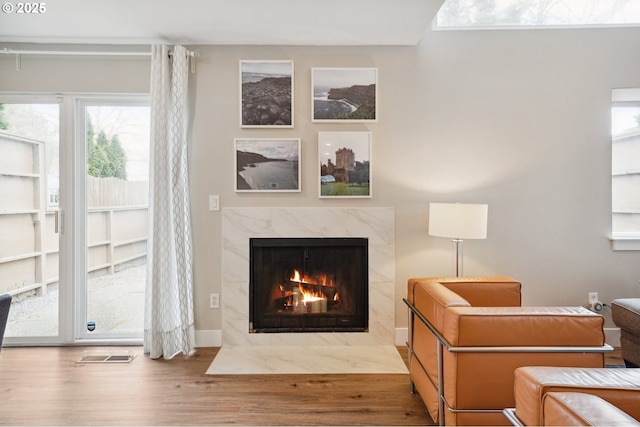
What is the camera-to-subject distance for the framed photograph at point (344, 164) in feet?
10.1

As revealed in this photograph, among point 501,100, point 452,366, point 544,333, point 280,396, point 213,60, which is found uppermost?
point 213,60

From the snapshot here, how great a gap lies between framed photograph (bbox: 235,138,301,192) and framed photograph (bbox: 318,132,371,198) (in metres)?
0.23

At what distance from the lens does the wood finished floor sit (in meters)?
2.06

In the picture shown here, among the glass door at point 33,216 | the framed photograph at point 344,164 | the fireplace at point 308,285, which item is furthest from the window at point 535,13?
the glass door at point 33,216

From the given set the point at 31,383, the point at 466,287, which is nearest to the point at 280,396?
the point at 466,287

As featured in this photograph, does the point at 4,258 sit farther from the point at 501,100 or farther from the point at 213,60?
the point at 501,100

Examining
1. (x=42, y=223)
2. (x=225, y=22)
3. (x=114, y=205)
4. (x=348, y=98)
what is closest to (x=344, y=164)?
(x=348, y=98)

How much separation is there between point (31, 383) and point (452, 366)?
8.98 feet

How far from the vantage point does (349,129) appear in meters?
3.09

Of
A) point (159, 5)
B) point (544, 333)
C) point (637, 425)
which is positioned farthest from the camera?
point (159, 5)

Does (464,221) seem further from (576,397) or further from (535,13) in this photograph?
(535,13)

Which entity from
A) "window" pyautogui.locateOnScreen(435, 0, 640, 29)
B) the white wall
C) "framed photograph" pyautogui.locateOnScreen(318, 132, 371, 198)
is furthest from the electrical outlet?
"window" pyautogui.locateOnScreen(435, 0, 640, 29)

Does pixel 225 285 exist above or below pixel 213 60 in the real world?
below

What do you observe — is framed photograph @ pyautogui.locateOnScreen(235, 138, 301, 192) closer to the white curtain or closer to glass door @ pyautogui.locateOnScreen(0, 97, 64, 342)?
the white curtain
